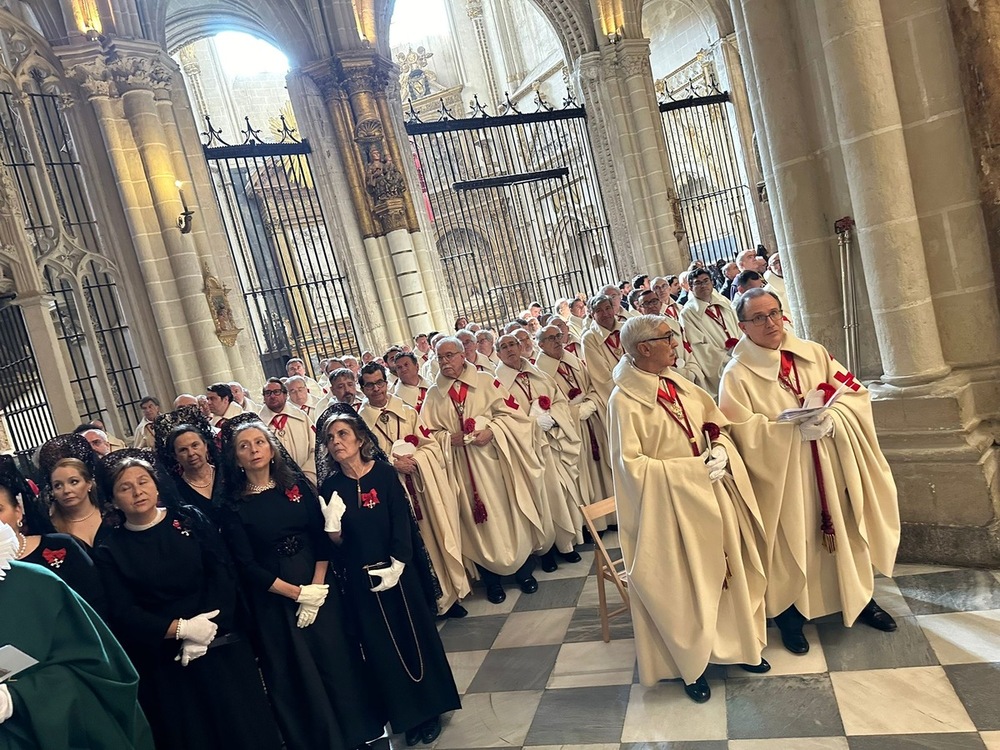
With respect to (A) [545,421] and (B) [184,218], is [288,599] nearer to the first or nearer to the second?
(A) [545,421]

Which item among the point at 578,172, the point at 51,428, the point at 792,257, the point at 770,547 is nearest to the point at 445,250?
the point at 578,172

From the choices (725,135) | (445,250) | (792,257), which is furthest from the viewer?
(445,250)

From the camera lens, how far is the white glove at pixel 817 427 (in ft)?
10.7

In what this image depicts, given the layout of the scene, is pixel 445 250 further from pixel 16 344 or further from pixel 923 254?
pixel 923 254

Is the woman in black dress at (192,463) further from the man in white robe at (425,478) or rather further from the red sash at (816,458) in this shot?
the red sash at (816,458)

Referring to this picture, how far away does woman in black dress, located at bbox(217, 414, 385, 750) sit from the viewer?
3229 mm

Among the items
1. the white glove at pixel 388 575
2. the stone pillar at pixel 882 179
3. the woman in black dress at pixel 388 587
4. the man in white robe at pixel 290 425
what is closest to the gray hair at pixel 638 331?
the woman in black dress at pixel 388 587

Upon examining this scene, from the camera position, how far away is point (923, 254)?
401 centimetres

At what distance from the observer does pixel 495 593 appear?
16.5 feet

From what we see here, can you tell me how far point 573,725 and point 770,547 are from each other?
1.25m

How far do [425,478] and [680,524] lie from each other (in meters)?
2.10

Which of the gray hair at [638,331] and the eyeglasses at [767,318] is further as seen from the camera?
the eyeglasses at [767,318]

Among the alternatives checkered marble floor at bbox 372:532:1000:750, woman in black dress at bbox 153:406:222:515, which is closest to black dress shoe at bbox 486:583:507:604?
checkered marble floor at bbox 372:532:1000:750

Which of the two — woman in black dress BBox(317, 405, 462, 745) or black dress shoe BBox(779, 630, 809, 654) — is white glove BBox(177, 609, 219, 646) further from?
black dress shoe BBox(779, 630, 809, 654)
